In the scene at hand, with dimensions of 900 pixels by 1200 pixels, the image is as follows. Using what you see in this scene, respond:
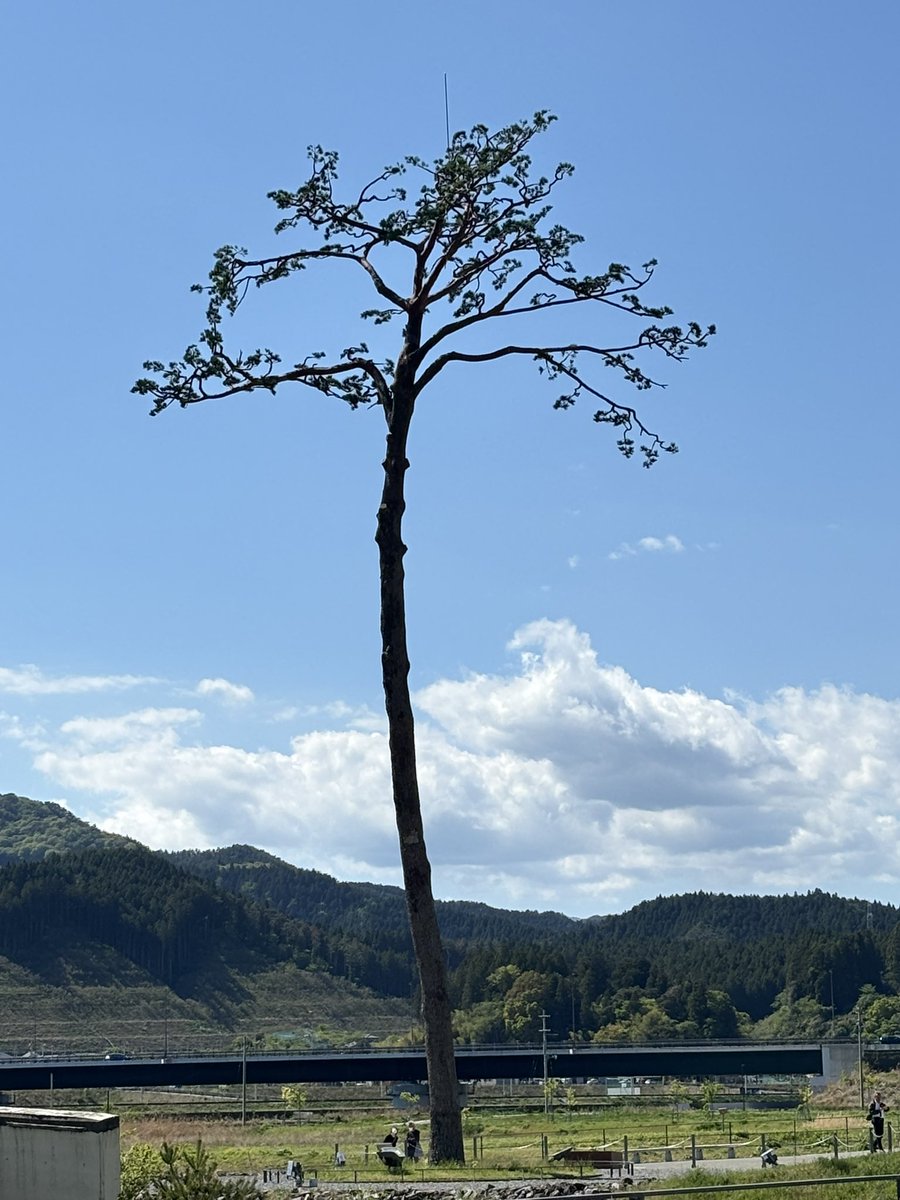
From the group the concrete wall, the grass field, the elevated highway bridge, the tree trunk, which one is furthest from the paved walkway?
the elevated highway bridge

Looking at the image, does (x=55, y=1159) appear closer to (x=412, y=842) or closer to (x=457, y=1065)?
(x=412, y=842)

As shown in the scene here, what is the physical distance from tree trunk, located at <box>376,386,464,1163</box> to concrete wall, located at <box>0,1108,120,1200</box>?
835 centimetres

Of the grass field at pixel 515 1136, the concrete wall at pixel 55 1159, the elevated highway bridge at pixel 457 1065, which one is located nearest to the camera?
the concrete wall at pixel 55 1159

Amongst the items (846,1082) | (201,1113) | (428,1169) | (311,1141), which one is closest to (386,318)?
(428,1169)

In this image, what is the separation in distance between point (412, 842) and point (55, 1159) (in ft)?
29.3

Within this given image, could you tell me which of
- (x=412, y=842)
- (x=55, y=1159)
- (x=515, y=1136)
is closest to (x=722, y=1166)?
(x=412, y=842)

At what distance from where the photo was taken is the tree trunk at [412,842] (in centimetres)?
2103

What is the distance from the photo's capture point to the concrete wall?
41.8 feet

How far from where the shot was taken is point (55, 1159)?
502 inches

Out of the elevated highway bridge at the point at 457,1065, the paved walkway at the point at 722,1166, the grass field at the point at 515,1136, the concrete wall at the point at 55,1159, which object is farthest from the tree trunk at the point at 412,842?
the elevated highway bridge at the point at 457,1065

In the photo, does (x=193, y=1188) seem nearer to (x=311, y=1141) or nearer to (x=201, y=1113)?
(x=311, y=1141)

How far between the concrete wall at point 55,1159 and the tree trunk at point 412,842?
835 centimetres

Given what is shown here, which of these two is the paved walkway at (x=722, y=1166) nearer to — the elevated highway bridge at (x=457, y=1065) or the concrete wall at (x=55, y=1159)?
the concrete wall at (x=55, y=1159)

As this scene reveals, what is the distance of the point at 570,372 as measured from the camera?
78.1 ft
